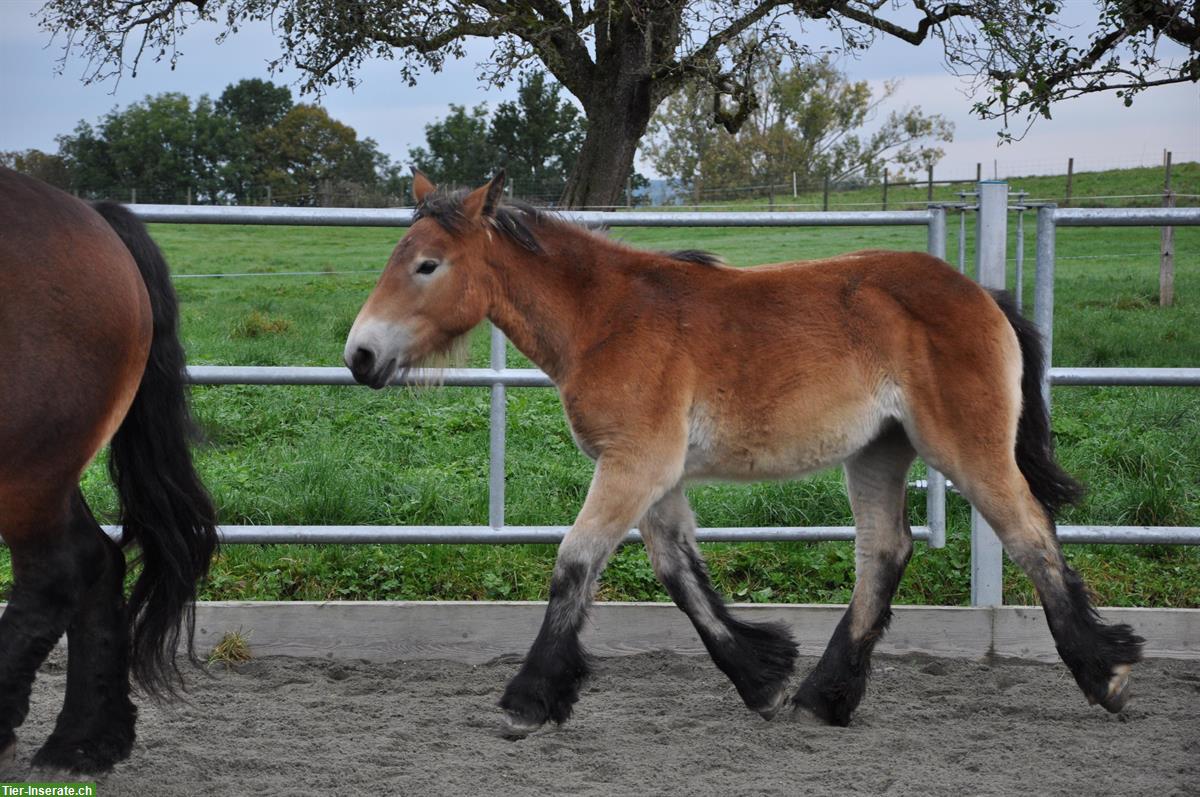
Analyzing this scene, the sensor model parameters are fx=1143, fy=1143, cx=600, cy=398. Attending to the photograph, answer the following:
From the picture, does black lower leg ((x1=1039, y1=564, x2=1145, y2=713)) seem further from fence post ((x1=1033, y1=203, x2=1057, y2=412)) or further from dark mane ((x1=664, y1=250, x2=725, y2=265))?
dark mane ((x1=664, y1=250, x2=725, y2=265))

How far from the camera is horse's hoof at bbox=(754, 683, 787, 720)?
397 cm

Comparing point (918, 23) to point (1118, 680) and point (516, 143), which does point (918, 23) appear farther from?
point (516, 143)

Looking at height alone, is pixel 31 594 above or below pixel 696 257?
below

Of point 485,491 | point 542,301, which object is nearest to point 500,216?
point 542,301

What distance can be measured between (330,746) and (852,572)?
105 inches

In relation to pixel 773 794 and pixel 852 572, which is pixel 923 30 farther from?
pixel 773 794

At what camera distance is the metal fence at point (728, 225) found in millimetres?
4551

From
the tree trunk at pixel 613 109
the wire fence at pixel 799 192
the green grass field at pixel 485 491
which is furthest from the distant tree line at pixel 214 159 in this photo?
the green grass field at pixel 485 491

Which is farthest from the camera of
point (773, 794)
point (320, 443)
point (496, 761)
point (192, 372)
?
point (320, 443)

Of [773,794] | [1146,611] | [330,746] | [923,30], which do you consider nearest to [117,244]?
[330,746]

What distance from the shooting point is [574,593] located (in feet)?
11.6

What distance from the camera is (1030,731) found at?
380cm

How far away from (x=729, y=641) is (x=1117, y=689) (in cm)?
128

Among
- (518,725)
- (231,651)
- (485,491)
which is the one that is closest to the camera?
(518,725)
